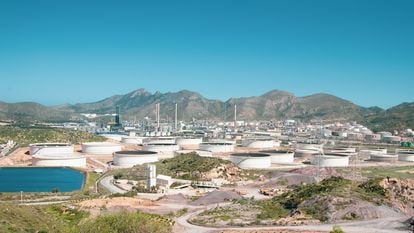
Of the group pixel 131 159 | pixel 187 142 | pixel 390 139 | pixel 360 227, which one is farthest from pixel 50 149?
pixel 390 139

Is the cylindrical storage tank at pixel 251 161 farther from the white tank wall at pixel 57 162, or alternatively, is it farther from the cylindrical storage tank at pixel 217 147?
the white tank wall at pixel 57 162

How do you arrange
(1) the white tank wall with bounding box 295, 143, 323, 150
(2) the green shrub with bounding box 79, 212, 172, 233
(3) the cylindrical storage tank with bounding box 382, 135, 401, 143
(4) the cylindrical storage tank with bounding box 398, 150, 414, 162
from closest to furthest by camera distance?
(2) the green shrub with bounding box 79, 212, 172, 233, (4) the cylindrical storage tank with bounding box 398, 150, 414, 162, (1) the white tank wall with bounding box 295, 143, 323, 150, (3) the cylindrical storage tank with bounding box 382, 135, 401, 143

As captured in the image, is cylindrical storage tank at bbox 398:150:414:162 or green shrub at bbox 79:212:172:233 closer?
green shrub at bbox 79:212:172:233

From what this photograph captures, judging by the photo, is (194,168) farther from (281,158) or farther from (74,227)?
(74,227)

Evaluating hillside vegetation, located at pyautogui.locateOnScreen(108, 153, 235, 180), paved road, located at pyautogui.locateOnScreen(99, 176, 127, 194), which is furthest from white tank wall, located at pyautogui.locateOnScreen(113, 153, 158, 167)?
paved road, located at pyautogui.locateOnScreen(99, 176, 127, 194)

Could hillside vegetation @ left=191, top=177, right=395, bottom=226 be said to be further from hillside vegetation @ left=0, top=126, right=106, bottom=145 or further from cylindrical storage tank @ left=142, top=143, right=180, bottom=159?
hillside vegetation @ left=0, top=126, right=106, bottom=145

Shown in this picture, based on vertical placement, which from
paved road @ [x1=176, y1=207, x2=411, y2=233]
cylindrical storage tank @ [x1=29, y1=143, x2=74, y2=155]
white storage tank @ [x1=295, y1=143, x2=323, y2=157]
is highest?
cylindrical storage tank @ [x1=29, y1=143, x2=74, y2=155]

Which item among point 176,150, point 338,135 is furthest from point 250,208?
point 338,135

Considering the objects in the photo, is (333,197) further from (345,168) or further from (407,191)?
(345,168)
